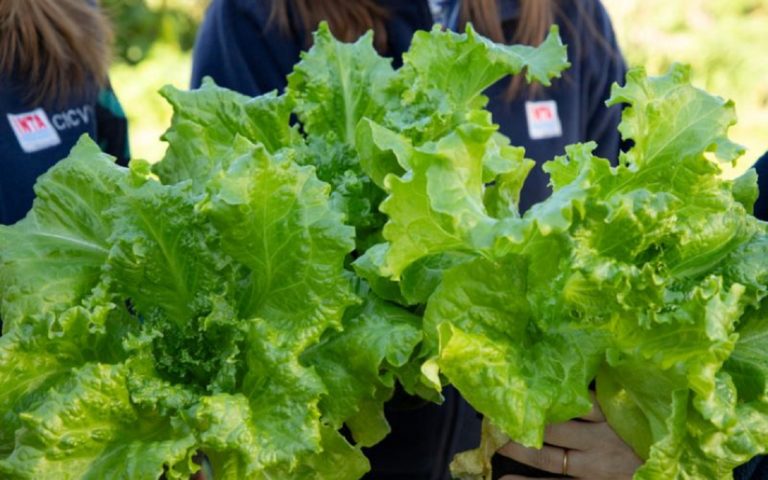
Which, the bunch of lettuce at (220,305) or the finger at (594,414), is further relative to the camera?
the finger at (594,414)

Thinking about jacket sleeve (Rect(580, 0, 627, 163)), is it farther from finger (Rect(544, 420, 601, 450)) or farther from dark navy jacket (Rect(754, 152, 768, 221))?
finger (Rect(544, 420, 601, 450))

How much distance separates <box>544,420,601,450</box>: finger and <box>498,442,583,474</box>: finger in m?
0.01

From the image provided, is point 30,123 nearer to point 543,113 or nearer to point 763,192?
point 543,113

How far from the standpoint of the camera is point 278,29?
216cm

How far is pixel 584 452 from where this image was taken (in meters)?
1.34

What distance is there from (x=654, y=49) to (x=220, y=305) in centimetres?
673

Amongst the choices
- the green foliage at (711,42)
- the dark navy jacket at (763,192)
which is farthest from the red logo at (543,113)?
the green foliage at (711,42)

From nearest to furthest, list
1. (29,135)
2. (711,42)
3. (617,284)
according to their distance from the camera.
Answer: (617,284) → (29,135) → (711,42)

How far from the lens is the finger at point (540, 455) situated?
1.37 m

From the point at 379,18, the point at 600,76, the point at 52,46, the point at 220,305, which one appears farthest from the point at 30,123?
the point at 600,76

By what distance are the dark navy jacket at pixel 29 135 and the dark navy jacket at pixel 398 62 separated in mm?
260

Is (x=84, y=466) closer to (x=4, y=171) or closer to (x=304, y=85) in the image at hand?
(x=304, y=85)

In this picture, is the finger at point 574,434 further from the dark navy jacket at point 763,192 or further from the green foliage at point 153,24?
the green foliage at point 153,24

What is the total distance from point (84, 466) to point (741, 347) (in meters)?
0.79
